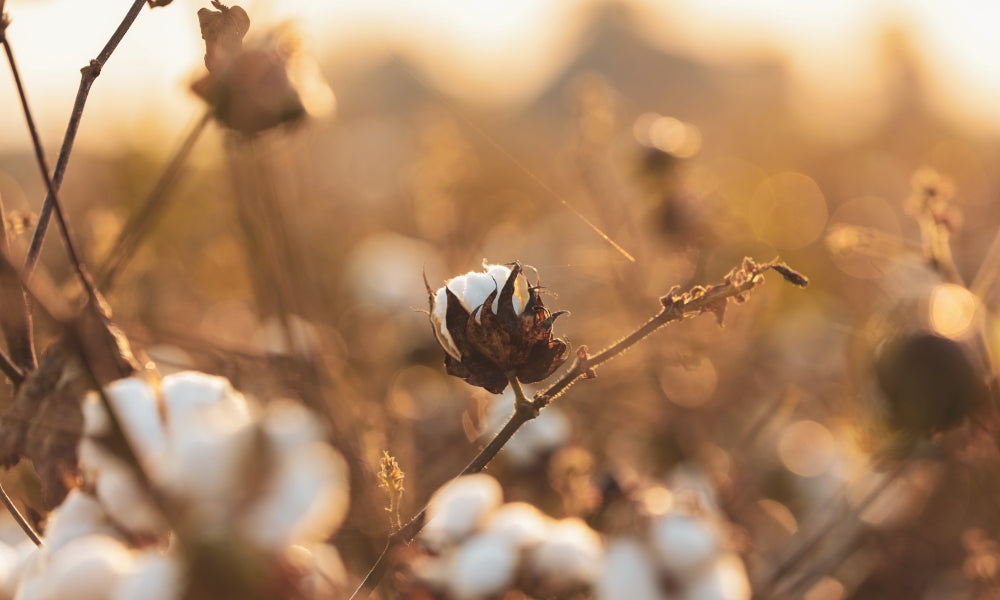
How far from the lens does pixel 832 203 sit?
271 inches

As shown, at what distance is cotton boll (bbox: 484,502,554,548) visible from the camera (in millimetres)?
1097

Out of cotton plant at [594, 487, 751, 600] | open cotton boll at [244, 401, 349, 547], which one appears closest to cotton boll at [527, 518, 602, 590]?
cotton plant at [594, 487, 751, 600]

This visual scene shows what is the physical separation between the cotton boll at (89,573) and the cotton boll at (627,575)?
58cm

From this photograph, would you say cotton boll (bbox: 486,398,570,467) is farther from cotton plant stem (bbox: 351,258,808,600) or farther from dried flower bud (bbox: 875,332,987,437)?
cotton plant stem (bbox: 351,258,808,600)

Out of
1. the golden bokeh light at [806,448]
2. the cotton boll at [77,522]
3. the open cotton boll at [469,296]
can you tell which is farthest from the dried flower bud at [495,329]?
the golden bokeh light at [806,448]

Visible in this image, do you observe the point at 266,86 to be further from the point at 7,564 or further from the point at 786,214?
the point at 786,214

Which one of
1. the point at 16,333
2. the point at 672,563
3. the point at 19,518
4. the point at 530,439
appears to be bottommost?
the point at 530,439

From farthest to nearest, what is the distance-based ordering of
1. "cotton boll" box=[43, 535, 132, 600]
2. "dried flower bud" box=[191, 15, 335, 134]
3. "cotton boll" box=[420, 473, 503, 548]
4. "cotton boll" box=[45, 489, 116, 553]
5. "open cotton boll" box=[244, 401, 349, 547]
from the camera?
1. "dried flower bud" box=[191, 15, 335, 134]
2. "cotton boll" box=[420, 473, 503, 548]
3. "cotton boll" box=[45, 489, 116, 553]
4. "cotton boll" box=[43, 535, 132, 600]
5. "open cotton boll" box=[244, 401, 349, 547]

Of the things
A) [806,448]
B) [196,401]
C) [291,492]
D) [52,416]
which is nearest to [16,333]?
[52,416]

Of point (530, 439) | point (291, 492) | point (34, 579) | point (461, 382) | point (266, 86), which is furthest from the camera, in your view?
point (461, 382)

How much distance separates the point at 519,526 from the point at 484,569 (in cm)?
7

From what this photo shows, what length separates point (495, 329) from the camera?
0.97 meters

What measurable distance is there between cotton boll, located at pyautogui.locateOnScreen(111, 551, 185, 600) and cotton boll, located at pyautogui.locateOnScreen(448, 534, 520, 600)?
1.27 ft

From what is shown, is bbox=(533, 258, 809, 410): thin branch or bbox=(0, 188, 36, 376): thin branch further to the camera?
bbox=(0, 188, 36, 376): thin branch
